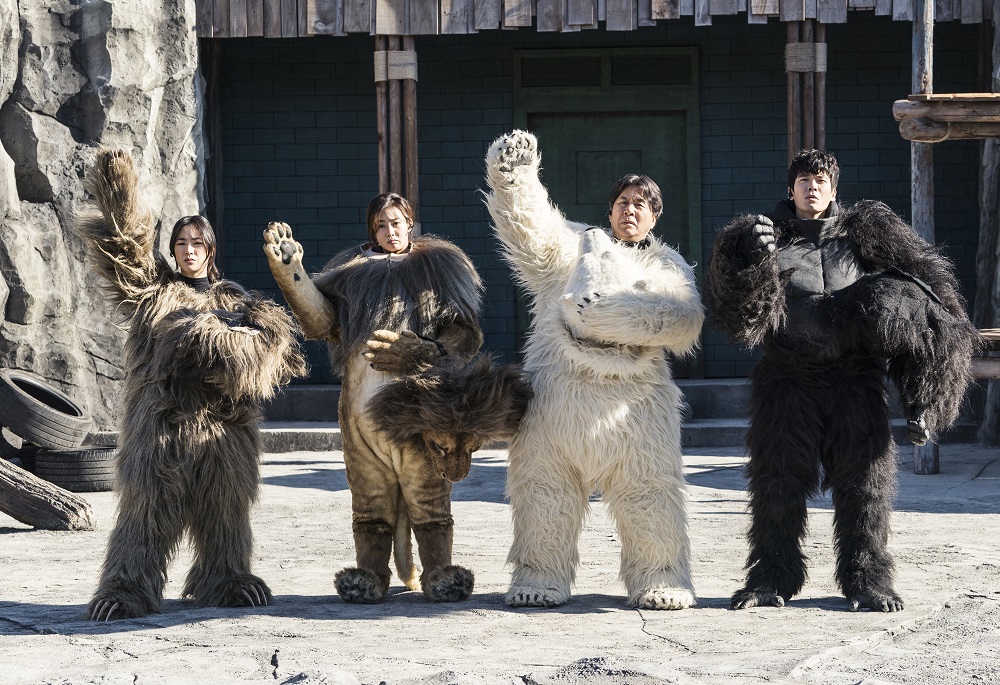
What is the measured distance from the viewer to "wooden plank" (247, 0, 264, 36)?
999 cm

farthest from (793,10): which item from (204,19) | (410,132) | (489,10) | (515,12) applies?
(204,19)

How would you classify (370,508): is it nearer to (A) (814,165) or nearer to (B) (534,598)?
(B) (534,598)

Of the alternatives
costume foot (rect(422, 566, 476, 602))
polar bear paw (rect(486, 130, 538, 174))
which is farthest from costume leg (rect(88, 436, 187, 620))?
polar bear paw (rect(486, 130, 538, 174))

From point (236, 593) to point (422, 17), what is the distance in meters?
6.11

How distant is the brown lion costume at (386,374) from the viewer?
15.9ft

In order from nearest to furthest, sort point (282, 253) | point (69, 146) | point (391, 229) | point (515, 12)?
point (282, 253) < point (391, 229) < point (69, 146) < point (515, 12)

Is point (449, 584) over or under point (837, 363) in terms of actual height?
under

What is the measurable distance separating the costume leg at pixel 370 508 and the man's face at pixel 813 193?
184 centimetres

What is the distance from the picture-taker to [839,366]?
470 cm

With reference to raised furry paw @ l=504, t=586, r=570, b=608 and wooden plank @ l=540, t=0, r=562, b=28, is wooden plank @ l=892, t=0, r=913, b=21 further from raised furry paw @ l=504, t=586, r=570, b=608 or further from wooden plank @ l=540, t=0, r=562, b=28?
raised furry paw @ l=504, t=586, r=570, b=608

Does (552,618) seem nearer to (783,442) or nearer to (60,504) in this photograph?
(783,442)

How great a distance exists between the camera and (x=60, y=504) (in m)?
6.84

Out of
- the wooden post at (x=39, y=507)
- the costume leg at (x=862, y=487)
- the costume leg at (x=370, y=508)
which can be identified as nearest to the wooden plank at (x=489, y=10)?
the wooden post at (x=39, y=507)

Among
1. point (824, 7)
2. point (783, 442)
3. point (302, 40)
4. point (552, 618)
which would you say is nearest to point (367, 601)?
point (552, 618)
